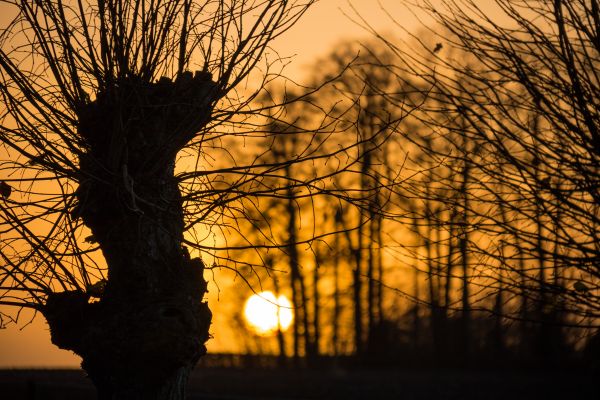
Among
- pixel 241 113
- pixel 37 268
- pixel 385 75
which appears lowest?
pixel 37 268

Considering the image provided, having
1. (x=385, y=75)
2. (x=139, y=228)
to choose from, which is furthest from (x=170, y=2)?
(x=385, y=75)

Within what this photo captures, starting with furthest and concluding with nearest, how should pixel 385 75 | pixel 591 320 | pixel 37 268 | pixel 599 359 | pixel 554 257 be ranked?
1. pixel 385 75
2. pixel 599 359
3. pixel 591 320
4. pixel 554 257
5. pixel 37 268

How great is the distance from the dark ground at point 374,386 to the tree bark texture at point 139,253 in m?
9.78

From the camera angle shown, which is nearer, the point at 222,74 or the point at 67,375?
the point at 222,74

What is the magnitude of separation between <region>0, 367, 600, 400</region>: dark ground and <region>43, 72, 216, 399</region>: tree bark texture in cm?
978

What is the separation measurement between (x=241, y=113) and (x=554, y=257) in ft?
8.80

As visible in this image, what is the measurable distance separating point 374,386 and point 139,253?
43.5 ft

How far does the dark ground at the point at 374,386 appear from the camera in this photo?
16.1 meters

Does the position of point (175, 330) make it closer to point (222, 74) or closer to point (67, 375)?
point (222, 74)

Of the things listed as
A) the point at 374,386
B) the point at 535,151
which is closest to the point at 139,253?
the point at 535,151

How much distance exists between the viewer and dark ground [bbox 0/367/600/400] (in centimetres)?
1614

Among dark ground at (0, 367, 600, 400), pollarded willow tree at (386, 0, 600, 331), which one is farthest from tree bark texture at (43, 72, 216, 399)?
dark ground at (0, 367, 600, 400)

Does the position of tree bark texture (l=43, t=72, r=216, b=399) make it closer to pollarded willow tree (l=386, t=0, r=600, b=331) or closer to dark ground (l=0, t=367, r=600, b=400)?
pollarded willow tree (l=386, t=0, r=600, b=331)

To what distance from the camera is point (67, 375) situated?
2070 cm
